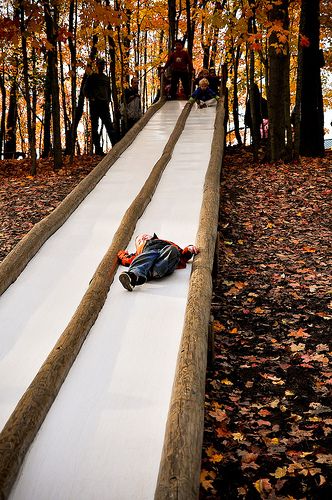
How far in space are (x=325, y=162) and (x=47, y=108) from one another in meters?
9.05

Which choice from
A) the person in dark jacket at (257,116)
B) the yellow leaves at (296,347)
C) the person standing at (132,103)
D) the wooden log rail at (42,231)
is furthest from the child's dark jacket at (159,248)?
the person standing at (132,103)

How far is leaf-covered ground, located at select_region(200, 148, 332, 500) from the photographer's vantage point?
3869mm

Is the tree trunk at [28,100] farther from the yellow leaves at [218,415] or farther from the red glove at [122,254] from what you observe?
the yellow leaves at [218,415]

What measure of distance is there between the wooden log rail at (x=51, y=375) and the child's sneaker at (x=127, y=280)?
0.20 metres

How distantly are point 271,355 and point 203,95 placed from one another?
43.5 ft

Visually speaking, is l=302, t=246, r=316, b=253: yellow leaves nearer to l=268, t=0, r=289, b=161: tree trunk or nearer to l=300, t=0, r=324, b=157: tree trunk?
l=268, t=0, r=289, b=161: tree trunk

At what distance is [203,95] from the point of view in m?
17.2

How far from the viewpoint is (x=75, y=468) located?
11.1 feet

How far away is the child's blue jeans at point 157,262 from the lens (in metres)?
5.99

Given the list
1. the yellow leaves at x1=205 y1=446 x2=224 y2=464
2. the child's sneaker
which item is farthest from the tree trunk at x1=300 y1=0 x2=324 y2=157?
the yellow leaves at x1=205 y1=446 x2=224 y2=464

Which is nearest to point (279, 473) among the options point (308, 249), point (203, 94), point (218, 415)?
point (218, 415)

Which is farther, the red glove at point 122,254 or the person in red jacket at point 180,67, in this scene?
the person in red jacket at point 180,67

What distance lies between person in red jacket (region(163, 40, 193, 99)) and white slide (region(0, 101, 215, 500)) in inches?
419

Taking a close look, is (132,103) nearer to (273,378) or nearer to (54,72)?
(54,72)
